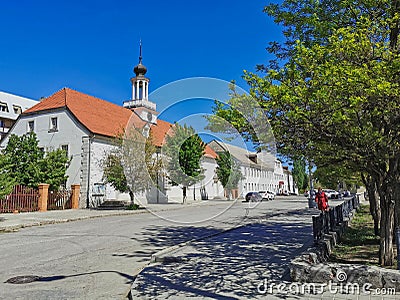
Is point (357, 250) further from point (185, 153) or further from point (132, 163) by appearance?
point (132, 163)

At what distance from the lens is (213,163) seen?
1375cm

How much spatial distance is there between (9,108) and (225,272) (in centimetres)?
6409

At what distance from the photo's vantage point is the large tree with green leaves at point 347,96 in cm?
537

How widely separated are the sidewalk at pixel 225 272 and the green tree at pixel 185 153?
2652mm

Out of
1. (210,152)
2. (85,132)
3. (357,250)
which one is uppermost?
(85,132)

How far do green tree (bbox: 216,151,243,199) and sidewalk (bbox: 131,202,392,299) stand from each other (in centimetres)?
193

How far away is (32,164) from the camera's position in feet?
81.6

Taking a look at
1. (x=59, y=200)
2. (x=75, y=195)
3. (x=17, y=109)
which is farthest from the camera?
(x=17, y=109)

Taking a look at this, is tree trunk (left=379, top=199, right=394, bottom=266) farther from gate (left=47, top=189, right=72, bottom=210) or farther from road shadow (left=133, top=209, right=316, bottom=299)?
gate (left=47, top=189, right=72, bottom=210)

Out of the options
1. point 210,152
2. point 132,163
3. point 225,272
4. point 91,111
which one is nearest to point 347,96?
point 225,272

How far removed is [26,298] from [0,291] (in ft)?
2.49

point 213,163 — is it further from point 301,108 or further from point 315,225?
point 301,108

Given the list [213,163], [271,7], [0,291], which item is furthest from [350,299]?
[213,163]

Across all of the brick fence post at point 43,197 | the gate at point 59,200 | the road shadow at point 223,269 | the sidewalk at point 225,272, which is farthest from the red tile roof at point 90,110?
the sidewalk at point 225,272
